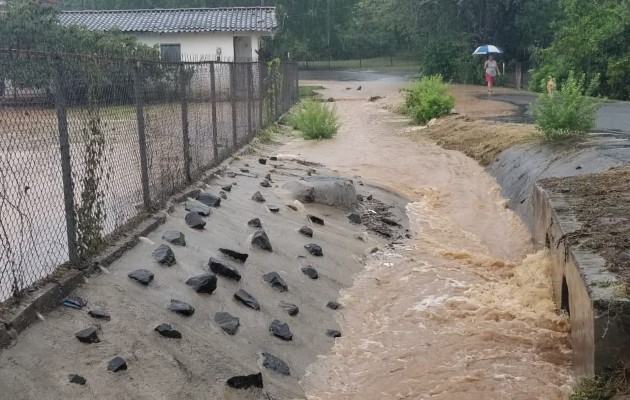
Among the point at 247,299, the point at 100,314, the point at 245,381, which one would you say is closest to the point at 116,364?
the point at 100,314

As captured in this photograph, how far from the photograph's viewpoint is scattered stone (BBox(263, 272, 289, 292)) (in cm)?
683

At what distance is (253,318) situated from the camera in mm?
6070

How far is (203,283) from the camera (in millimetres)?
6066

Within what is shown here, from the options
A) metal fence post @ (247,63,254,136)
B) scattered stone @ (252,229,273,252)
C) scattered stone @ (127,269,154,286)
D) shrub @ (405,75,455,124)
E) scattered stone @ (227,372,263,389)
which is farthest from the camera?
shrub @ (405,75,455,124)

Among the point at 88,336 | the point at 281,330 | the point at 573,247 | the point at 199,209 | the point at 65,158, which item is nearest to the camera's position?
the point at 88,336

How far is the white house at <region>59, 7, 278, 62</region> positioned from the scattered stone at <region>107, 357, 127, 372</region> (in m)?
25.6

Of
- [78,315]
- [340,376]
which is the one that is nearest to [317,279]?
[340,376]

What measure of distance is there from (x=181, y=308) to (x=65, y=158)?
56.5 inches

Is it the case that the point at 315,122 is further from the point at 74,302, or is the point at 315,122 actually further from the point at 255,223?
the point at 74,302

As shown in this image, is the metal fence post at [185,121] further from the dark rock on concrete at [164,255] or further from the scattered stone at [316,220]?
the dark rock on concrete at [164,255]

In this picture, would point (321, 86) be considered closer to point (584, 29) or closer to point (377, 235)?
point (584, 29)

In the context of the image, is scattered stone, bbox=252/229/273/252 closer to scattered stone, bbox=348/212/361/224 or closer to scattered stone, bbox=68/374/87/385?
scattered stone, bbox=348/212/361/224

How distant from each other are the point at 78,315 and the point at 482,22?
1392 inches

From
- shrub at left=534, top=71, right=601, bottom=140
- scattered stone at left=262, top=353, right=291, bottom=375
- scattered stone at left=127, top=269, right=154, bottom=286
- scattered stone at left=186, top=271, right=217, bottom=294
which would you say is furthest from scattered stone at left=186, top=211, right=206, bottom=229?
shrub at left=534, top=71, right=601, bottom=140
